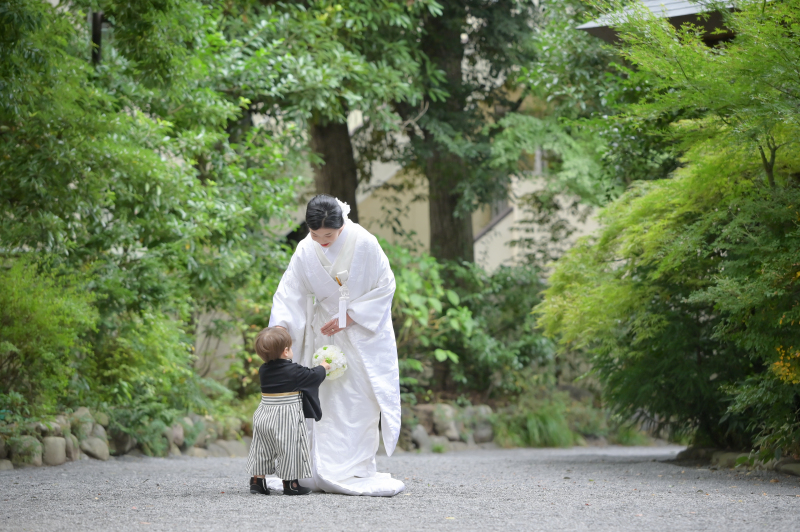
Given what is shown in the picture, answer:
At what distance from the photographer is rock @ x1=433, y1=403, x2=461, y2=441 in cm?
1084

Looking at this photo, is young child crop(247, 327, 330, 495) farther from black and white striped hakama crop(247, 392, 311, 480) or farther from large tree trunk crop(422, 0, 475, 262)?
large tree trunk crop(422, 0, 475, 262)

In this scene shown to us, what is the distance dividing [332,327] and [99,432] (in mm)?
3493

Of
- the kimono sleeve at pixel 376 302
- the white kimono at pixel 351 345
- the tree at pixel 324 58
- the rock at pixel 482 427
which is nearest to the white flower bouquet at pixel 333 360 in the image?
the white kimono at pixel 351 345

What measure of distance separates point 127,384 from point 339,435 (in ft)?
11.4

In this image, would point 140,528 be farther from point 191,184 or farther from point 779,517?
point 191,184

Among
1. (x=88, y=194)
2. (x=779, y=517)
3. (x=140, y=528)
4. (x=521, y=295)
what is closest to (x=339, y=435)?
(x=140, y=528)

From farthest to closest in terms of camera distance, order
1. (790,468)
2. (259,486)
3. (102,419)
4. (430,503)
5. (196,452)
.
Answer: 1. (196,452)
2. (102,419)
3. (790,468)
4. (259,486)
5. (430,503)

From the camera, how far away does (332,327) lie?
14.4ft

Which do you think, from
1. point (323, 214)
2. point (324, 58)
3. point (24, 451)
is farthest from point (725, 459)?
point (324, 58)

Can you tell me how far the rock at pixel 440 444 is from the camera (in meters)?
10.4

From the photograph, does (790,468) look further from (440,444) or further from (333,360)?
(440,444)

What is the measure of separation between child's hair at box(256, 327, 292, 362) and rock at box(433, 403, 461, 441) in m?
7.06

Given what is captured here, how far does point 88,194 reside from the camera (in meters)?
5.85

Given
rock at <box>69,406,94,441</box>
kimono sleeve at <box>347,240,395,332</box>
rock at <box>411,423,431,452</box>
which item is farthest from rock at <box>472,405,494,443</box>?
kimono sleeve at <box>347,240,395,332</box>
